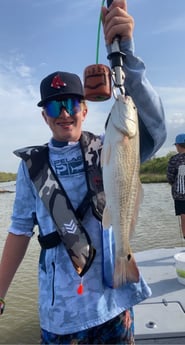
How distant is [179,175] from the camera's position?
24.3 ft

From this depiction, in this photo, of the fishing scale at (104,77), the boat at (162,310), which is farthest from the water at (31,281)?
the fishing scale at (104,77)

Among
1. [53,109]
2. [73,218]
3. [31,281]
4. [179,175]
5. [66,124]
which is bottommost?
[31,281]

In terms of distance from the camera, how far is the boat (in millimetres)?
3766

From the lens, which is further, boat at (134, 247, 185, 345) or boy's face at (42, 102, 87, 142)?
boat at (134, 247, 185, 345)

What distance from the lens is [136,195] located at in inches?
82.4

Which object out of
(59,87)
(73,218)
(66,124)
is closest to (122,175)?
(73,218)

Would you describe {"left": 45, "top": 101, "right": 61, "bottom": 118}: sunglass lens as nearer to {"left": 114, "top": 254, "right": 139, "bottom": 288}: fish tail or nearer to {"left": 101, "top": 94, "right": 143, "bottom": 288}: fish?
{"left": 101, "top": 94, "right": 143, "bottom": 288}: fish

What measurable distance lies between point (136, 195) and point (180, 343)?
2.31 meters

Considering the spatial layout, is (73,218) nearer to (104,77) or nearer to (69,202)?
(69,202)

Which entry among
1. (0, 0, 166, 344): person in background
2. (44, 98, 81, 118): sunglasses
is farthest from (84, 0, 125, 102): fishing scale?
(44, 98, 81, 118): sunglasses

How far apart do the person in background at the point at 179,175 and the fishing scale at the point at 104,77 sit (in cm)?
540

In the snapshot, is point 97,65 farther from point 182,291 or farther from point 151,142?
point 182,291

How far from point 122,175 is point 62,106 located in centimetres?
73

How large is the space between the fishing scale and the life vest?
0.47 m
